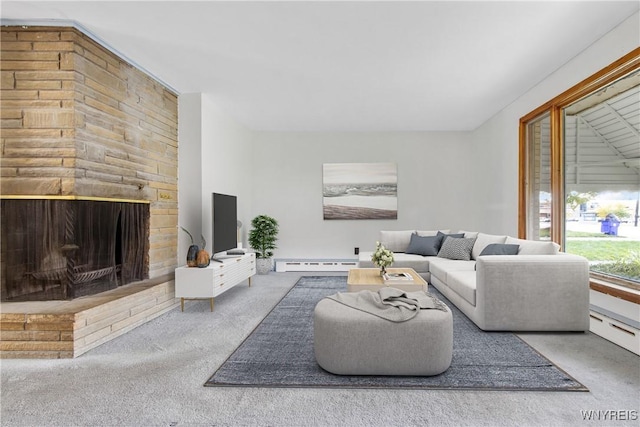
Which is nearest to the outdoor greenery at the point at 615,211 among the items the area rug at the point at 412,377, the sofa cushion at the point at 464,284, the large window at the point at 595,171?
the large window at the point at 595,171

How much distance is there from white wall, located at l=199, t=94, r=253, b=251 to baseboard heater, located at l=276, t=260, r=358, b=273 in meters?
0.81

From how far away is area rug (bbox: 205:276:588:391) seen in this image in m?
2.22

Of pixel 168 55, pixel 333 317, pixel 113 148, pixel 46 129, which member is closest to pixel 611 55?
pixel 333 317

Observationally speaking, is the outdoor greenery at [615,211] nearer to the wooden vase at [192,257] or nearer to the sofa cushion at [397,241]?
the sofa cushion at [397,241]

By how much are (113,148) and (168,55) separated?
3.51ft

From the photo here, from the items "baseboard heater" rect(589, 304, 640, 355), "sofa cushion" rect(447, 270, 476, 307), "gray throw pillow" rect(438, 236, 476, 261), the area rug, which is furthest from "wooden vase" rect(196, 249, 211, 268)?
"baseboard heater" rect(589, 304, 640, 355)

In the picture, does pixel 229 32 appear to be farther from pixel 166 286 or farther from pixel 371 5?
pixel 166 286

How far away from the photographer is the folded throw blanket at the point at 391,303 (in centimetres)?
233

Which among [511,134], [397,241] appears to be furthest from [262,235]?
[511,134]

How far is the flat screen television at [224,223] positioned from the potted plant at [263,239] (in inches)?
44.4

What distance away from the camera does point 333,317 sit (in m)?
2.35

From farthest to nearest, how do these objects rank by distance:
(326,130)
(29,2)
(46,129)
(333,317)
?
(326,130) → (46,129) → (29,2) → (333,317)

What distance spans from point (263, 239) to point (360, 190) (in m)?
2.07

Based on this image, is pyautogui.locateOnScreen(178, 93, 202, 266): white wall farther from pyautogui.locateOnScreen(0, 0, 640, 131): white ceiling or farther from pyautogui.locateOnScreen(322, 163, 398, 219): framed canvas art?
pyautogui.locateOnScreen(322, 163, 398, 219): framed canvas art
